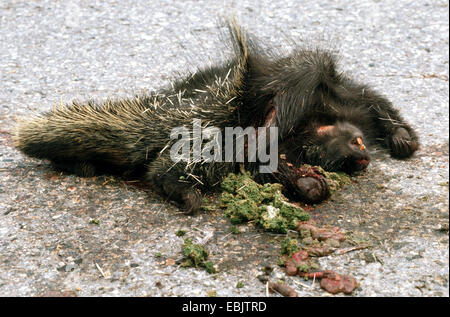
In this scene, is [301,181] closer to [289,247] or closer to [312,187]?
Answer: [312,187]

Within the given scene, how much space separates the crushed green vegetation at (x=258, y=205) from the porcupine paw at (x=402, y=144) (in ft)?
3.89

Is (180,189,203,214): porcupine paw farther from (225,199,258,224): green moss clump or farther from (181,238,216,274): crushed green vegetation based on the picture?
(181,238,216,274): crushed green vegetation

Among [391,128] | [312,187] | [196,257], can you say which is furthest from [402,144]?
[196,257]

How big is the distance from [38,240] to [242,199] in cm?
139

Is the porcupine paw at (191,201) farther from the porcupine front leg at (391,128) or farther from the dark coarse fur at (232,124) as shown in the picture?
the porcupine front leg at (391,128)

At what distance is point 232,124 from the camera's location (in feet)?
Answer: 13.3

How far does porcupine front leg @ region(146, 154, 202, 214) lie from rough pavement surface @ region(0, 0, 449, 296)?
11 cm

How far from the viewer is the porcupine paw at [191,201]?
12.6ft

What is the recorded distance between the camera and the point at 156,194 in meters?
4.14

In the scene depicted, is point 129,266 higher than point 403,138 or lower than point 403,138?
lower

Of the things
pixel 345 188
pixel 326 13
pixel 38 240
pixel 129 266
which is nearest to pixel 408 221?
pixel 345 188

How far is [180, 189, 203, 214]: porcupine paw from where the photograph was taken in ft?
12.6

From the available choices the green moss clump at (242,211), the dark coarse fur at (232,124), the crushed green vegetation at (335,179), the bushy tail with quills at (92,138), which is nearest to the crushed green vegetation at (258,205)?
the green moss clump at (242,211)
